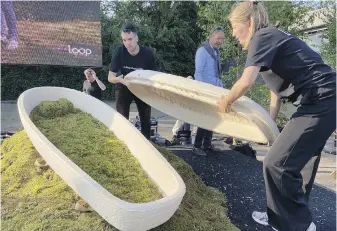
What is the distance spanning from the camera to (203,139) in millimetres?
4793

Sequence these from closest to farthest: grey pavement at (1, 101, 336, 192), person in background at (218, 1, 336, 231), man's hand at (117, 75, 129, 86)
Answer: person in background at (218, 1, 336, 231)
man's hand at (117, 75, 129, 86)
grey pavement at (1, 101, 336, 192)

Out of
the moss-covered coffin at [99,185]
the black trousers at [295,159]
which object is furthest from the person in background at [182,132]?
the black trousers at [295,159]

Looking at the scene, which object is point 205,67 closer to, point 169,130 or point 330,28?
point 169,130

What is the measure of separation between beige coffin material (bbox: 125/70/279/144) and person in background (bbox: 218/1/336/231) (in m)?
0.45

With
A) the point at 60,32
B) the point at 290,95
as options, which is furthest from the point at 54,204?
the point at 60,32

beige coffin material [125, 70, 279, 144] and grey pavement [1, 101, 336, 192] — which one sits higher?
beige coffin material [125, 70, 279, 144]

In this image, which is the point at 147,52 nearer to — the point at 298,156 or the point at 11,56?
the point at 298,156

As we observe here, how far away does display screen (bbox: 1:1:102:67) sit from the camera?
1552cm

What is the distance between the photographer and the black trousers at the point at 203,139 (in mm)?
4711

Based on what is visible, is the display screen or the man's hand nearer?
the man's hand

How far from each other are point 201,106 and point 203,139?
1.02m

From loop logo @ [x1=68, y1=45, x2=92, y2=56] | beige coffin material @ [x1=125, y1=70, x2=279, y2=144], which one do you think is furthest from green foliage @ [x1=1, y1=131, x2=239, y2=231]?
loop logo @ [x1=68, y1=45, x2=92, y2=56]

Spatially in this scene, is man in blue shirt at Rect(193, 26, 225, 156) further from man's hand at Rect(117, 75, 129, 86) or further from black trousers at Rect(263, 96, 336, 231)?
black trousers at Rect(263, 96, 336, 231)

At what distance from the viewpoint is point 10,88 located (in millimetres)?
17531
